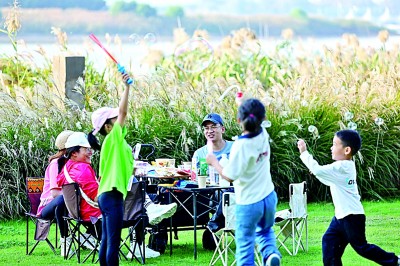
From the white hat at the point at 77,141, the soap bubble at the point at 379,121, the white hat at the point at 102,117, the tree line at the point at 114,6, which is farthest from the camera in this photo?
the tree line at the point at 114,6

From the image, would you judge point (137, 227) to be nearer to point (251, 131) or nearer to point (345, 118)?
point (251, 131)

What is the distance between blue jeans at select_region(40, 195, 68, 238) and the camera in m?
8.62

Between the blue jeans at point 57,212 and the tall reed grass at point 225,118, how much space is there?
7.42 feet

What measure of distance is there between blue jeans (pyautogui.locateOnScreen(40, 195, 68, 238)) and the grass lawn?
10.7 inches

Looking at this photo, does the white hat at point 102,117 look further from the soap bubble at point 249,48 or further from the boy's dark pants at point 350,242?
the soap bubble at point 249,48

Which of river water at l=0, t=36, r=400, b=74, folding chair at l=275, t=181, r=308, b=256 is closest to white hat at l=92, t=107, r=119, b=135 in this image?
folding chair at l=275, t=181, r=308, b=256

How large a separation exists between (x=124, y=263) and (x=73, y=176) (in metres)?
0.88

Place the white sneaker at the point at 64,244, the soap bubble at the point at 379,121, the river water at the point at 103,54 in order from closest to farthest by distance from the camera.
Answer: the white sneaker at the point at 64,244, the soap bubble at the point at 379,121, the river water at the point at 103,54

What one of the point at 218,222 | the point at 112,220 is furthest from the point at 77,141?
the point at 112,220

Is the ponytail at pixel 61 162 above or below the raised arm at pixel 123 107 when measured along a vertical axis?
below

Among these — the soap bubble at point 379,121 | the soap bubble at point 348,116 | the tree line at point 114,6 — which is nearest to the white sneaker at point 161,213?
the soap bubble at point 348,116

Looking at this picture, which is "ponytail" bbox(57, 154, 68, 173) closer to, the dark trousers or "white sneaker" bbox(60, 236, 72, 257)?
"white sneaker" bbox(60, 236, 72, 257)

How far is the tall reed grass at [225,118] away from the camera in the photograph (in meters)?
11.2

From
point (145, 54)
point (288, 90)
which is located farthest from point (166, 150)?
point (145, 54)
